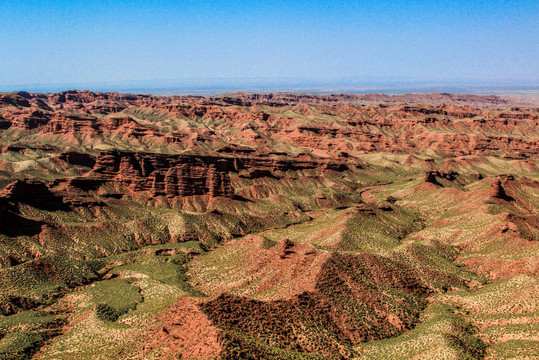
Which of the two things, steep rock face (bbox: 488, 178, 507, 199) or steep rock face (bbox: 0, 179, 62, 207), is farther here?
steep rock face (bbox: 488, 178, 507, 199)

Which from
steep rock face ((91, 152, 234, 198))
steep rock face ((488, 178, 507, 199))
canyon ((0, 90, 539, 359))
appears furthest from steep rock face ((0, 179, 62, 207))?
steep rock face ((488, 178, 507, 199))

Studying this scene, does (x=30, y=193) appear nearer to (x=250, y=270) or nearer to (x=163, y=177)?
(x=163, y=177)

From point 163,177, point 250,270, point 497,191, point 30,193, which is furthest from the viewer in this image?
point 163,177

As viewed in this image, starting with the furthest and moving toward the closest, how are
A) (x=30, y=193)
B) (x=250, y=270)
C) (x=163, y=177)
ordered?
(x=163, y=177), (x=30, y=193), (x=250, y=270)

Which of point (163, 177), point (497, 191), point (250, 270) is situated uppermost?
point (163, 177)

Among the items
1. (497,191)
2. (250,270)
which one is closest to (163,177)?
(250,270)

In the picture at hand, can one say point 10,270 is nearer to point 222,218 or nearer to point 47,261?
point 47,261

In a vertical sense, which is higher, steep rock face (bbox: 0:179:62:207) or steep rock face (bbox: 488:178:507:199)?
steep rock face (bbox: 0:179:62:207)

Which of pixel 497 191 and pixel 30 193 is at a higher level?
pixel 30 193

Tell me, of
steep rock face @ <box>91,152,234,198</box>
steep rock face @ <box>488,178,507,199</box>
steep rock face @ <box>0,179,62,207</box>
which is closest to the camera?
steep rock face @ <box>0,179,62,207</box>

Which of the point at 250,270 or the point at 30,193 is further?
the point at 30,193

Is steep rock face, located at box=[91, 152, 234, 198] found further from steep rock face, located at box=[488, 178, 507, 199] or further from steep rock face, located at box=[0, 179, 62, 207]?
steep rock face, located at box=[488, 178, 507, 199]

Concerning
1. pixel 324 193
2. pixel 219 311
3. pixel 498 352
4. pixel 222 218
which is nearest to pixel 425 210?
pixel 324 193
